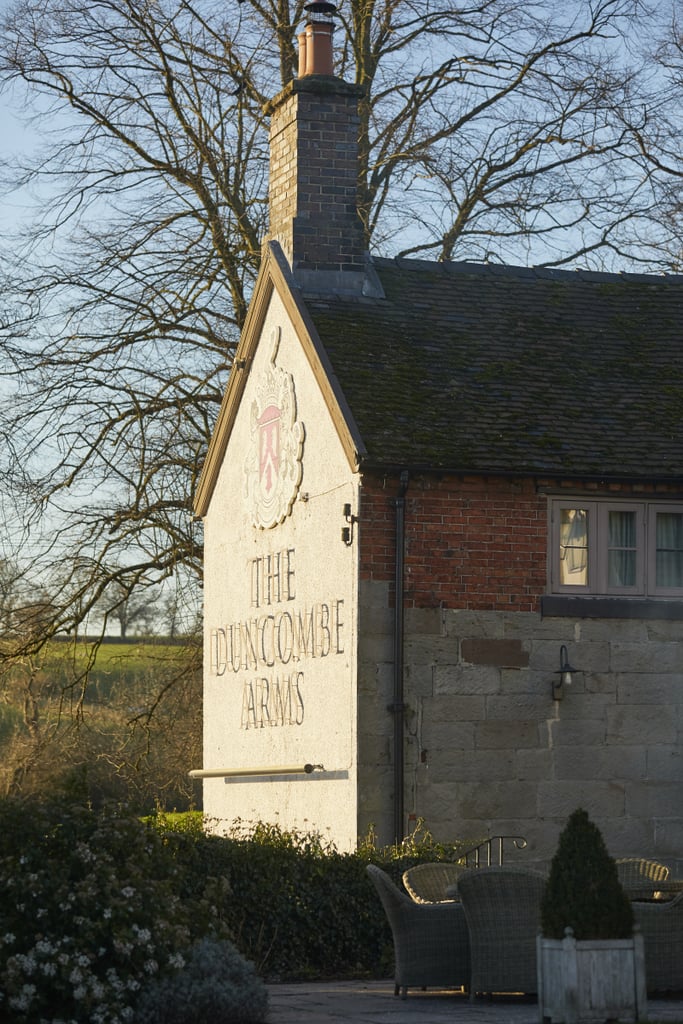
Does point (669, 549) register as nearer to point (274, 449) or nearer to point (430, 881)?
point (274, 449)

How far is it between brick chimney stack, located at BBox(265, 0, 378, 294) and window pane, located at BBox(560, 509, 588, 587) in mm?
3679

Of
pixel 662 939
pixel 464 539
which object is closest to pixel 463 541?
pixel 464 539

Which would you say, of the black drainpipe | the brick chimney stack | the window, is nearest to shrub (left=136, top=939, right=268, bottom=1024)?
the black drainpipe

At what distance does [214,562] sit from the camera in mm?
19875

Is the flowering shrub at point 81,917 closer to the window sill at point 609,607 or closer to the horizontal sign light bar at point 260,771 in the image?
the horizontal sign light bar at point 260,771

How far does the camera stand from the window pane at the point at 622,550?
15961 millimetres

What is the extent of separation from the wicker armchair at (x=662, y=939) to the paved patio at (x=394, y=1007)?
0.17m

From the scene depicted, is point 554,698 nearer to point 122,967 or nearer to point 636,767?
point 636,767

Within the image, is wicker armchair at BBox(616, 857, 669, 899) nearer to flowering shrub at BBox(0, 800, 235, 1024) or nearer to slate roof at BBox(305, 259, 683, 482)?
flowering shrub at BBox(0, 800, 235, 1024)

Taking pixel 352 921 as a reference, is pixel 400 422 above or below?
above

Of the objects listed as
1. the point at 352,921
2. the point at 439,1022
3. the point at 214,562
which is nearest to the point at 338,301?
the point at 214,562

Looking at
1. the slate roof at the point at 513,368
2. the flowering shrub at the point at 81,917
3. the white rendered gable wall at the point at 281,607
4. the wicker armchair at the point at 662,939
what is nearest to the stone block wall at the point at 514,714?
the white rendered gable wall at the point at 281,607

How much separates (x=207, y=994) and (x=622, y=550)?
8.07 m

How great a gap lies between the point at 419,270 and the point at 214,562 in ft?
14.3
